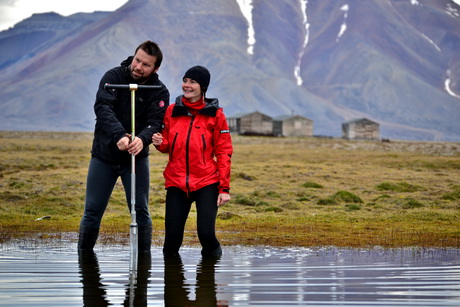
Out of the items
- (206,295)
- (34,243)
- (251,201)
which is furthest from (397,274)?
(251,201)

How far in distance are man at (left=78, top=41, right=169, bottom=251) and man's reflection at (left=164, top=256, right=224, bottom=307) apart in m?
0.78

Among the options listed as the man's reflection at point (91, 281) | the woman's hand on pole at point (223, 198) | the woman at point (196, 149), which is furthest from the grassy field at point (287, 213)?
the woman's hand on pole at point (223, 198)

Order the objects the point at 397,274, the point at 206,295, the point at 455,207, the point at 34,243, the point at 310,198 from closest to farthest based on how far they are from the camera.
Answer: the point at 206,295 → the point at 397,274 → the point at 34,243 → the point at 455,207 → the point at 310,198

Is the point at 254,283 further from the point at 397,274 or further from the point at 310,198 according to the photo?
the point at 310,198

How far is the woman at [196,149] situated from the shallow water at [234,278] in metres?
0.71

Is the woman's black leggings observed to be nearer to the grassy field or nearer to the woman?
the woman

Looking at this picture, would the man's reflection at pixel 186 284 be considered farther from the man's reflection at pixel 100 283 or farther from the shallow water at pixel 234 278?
the man's reflection at pixel 100 283

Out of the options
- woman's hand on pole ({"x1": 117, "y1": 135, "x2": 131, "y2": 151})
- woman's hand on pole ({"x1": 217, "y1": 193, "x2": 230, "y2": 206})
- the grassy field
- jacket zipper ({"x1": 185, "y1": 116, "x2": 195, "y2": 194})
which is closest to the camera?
woman's hand on pole ({"x1": 117, "y1": 135, "x2": 131, "y2": 151})

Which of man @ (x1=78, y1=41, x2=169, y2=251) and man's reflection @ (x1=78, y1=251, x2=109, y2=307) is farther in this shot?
man @ (x1=78, y1=41, x2=169, y2=251)

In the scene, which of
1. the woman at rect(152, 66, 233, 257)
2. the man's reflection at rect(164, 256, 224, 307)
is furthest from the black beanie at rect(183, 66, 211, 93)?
the man's reflection at rect(164, 256, 224, 307)

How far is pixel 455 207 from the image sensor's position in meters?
18.4

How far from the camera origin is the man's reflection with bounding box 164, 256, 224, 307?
6.43 meters

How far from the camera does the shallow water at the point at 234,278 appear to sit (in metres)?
6.46

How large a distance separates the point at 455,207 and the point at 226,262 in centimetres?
1088
